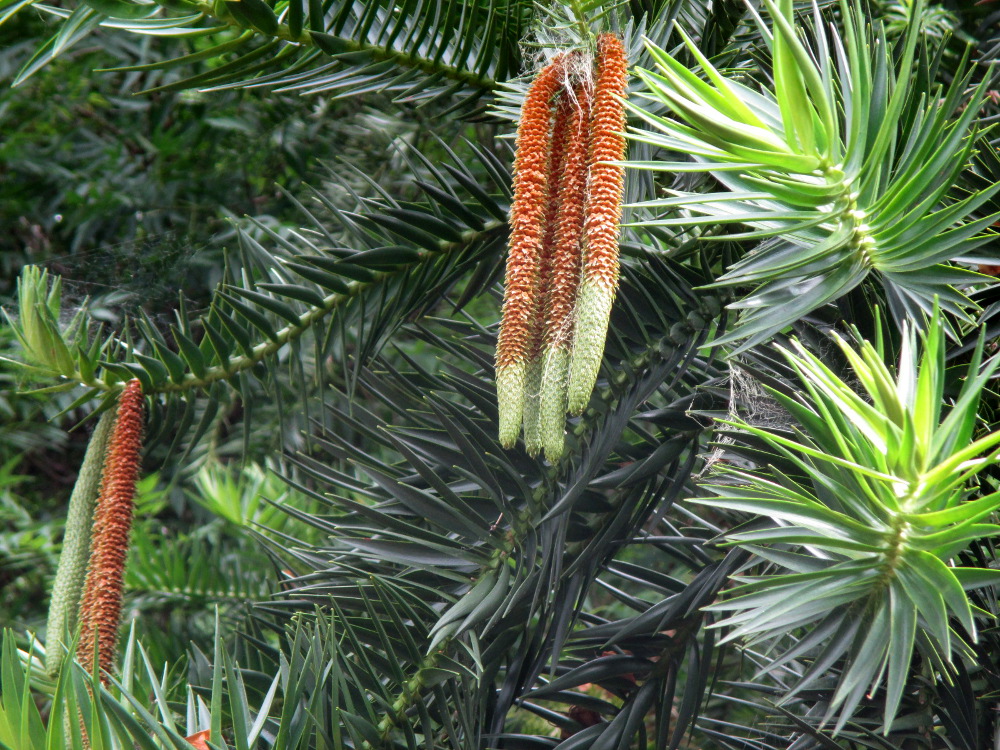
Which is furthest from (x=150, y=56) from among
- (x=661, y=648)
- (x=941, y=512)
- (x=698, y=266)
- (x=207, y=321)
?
(x=941, y=512)

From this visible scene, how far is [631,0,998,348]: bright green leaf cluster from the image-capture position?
1.35 feet

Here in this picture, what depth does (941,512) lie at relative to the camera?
14.2 inches

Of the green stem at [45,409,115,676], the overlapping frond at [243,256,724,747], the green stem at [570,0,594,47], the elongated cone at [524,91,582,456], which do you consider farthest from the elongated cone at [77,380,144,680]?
the green stem at [570,0,594,47]

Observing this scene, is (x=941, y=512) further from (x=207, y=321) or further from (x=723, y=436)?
(x=207, y=321)

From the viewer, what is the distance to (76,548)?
70 cm

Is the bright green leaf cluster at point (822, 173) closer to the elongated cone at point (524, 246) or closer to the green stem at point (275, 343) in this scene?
the elongated cone at point (524, 246)

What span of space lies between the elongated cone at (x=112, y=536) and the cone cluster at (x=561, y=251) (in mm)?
384

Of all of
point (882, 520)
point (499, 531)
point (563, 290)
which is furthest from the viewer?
→ point (499, 531)

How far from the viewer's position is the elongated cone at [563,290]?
1.59 ft

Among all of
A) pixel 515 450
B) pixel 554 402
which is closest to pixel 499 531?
pixel 515 450

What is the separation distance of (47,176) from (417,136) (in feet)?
3.70

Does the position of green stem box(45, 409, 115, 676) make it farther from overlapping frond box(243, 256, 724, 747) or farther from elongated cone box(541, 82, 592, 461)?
elongated cone box(541, 82, 592, 461)

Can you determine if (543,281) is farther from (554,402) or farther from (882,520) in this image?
(882,520)

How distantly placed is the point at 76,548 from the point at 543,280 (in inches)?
19.3
